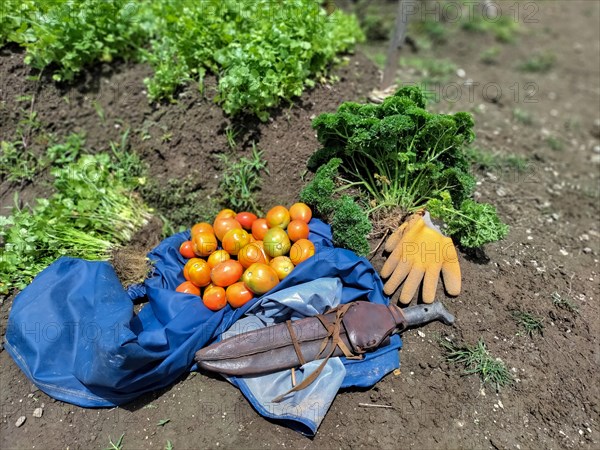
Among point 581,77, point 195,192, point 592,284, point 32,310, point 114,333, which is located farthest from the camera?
point 581,77

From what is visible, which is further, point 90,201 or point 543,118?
point 543,118

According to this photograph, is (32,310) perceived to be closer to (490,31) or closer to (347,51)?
(347,51)

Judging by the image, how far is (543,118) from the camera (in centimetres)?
604

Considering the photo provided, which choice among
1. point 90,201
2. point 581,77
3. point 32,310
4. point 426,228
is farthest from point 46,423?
point 581,77

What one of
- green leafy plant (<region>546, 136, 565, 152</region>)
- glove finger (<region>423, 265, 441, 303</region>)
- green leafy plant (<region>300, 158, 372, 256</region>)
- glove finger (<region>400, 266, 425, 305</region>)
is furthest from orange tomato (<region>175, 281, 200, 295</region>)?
green leafy plant (<region>546, 136, 565, 152</region>)

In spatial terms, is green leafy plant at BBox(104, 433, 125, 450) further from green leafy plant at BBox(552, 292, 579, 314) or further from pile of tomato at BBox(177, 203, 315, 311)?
green leafy plant at BBox(552, 292, 579, 314)

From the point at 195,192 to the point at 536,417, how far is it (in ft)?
10.9

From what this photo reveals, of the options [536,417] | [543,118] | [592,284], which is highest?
[543,118]

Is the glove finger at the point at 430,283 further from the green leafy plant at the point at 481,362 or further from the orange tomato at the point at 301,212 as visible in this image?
the orange tomato at the point at 301,212

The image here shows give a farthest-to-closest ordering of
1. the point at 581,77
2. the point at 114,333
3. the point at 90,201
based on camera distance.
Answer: the point at 581,77 < the point at 90,201 < the point at 114,333

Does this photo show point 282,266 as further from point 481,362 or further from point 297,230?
point 481,362

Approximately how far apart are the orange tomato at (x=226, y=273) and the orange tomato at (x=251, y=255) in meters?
0.06

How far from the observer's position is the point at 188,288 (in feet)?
11.3

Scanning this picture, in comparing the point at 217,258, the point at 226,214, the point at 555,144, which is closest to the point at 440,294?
the point at 217,258
